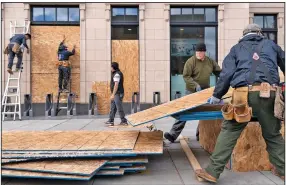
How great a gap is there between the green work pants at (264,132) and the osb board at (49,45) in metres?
11.1

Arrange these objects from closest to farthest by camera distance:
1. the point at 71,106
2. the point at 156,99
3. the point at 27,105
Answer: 1. the point at 27,105
2. the point at 71,106
3. the point at 156,99

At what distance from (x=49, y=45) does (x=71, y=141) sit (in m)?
9.97

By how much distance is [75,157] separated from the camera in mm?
4270

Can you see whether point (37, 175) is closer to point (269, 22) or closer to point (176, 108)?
point (176, 108)

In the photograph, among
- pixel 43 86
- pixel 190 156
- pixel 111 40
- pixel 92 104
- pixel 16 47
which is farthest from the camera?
pixel 111 40

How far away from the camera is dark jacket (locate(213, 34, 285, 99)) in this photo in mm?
3768

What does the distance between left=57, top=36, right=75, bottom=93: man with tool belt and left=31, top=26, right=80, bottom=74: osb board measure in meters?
0.34

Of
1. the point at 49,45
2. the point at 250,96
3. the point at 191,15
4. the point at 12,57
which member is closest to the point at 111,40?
the point at 49,45

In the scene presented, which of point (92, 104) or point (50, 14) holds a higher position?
point (50, 14)

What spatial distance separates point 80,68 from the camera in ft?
45.7

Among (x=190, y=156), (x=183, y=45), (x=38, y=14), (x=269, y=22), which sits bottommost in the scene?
(x=190, y=156)

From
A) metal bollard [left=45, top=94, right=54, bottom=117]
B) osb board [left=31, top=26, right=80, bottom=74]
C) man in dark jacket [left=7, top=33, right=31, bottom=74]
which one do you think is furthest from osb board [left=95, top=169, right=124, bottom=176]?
osb board [left=31, top=26, right=80, bottom=74]

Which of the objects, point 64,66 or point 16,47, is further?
point 64,66

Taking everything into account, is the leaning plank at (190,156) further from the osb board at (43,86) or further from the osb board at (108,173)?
the osb board at (43,86)
